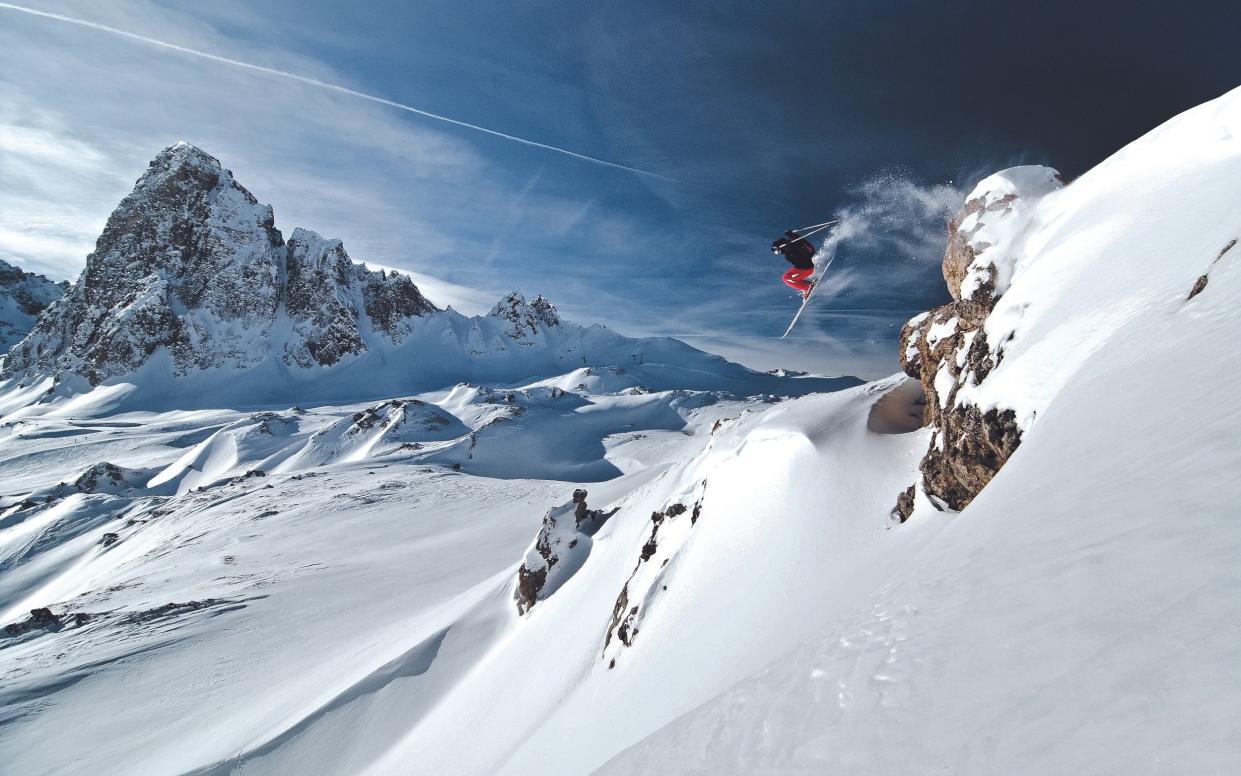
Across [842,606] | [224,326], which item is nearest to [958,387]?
[842,606]

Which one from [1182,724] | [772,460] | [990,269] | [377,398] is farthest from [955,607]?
[377,398]

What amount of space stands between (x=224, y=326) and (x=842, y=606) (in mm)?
166150

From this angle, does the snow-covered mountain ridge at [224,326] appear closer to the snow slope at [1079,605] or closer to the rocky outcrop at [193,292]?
the rocky outcrop at [193,292]

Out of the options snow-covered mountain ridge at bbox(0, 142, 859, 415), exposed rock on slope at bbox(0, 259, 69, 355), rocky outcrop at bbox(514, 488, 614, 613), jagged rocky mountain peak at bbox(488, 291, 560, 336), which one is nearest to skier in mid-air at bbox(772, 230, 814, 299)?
rocky outcrop at bbox(514, 488, 614, 613)

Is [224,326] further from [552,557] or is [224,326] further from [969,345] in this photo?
[969,345]

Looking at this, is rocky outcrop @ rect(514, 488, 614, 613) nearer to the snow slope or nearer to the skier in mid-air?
the skier in mid-air

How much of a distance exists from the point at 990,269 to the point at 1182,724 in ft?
29.0

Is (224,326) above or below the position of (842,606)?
above

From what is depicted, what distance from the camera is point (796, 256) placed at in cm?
1259

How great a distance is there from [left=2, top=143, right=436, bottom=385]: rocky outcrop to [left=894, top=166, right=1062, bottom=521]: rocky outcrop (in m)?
156

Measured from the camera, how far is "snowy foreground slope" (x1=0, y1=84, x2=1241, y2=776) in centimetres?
208

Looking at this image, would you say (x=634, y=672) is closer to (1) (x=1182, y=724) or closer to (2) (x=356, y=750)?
(1) (x=1182, y=724)

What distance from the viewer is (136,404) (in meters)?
110

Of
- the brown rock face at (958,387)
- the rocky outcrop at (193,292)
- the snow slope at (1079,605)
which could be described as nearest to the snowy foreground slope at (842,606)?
the snow slope at (1079,605)
